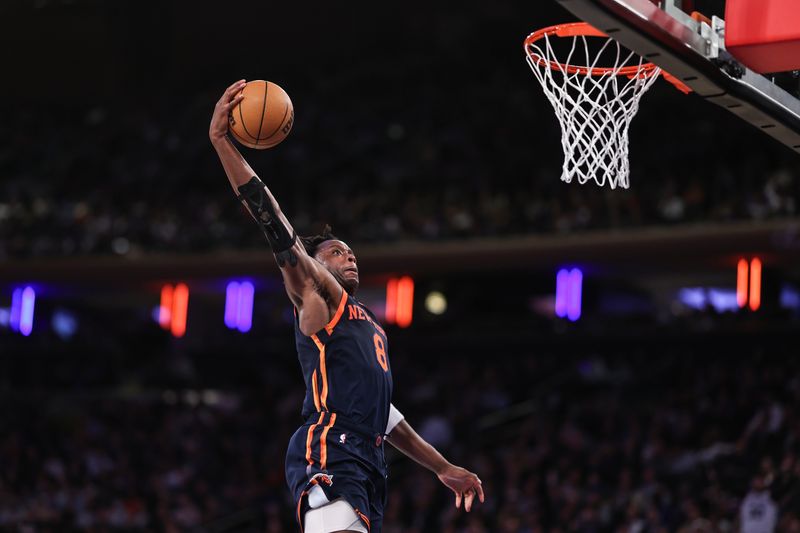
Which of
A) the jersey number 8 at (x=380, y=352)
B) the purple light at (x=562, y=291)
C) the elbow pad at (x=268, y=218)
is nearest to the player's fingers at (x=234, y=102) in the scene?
the elbow pad at (x=268, y=218)

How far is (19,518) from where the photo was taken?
1543 cm

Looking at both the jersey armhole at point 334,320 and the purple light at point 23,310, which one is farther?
the purple light at point 23,310

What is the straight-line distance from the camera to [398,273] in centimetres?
1894

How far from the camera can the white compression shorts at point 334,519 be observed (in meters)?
4.52

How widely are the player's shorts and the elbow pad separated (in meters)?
0.74

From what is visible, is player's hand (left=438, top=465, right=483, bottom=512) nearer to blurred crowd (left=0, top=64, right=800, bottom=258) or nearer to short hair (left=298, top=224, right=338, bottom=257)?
short hair (left=298, top=224, right=338, bottom=257)

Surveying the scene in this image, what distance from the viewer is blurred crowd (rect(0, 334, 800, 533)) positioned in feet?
38.3

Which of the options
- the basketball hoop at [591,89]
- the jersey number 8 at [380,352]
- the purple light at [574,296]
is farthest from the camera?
the purple light at [574,296]

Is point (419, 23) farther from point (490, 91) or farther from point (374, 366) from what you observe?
point (374, 366)

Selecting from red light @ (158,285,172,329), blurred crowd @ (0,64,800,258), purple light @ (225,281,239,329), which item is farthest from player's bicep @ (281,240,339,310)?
red light @ (158,285,172,329)

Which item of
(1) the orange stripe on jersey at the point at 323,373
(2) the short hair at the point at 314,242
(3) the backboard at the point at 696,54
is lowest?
(1) the orange stripe on jersey at the point at 323,373

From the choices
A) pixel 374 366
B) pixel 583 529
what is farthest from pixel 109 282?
pixel 374 366

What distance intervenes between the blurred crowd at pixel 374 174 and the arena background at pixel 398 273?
0.05 meters

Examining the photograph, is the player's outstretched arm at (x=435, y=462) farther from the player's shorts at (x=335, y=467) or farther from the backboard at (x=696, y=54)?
the backboard at (x=696, y=54)
